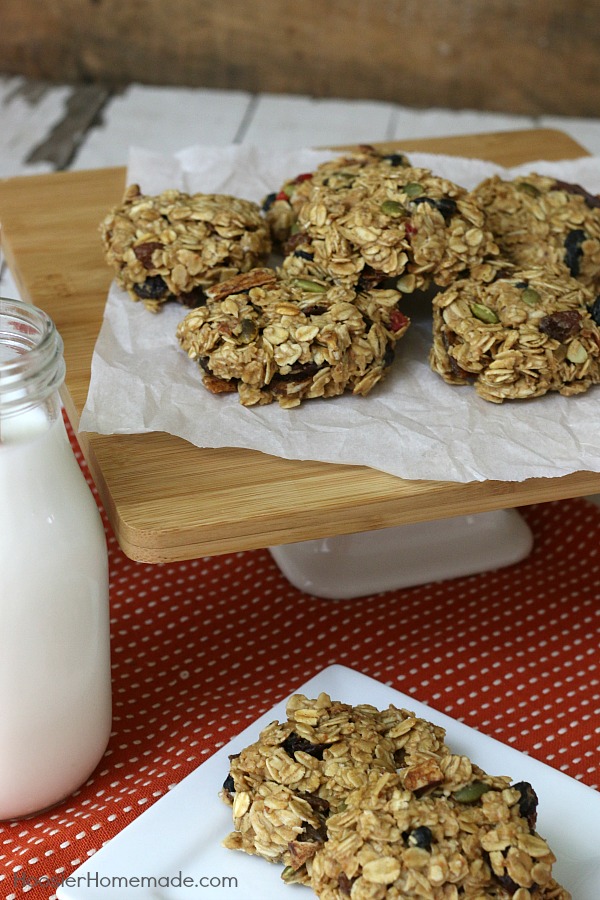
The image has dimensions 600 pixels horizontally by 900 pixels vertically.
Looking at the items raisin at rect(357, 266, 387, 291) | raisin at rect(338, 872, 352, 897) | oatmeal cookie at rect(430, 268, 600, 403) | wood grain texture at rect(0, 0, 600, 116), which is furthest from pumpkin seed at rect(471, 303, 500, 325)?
wood grain texture at rect(0, 0, 600, 116)

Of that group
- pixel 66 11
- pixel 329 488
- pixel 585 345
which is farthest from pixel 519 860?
pixel 66 11

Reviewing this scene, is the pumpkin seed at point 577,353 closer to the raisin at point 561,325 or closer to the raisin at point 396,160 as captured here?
the raisin at point 561,325

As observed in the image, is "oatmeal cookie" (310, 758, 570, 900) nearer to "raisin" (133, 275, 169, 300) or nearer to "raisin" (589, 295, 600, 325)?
"raisin" (589, 295, 600, 325)

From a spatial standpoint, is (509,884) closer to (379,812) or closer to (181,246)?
(379,812)

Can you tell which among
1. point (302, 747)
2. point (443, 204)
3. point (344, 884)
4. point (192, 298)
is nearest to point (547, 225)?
point (443, 204)

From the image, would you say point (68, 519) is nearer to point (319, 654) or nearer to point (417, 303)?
point (319, 654)

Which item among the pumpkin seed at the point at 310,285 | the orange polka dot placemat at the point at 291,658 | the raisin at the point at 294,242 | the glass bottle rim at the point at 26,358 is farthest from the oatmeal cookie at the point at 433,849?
the raisin at the point at 294,242

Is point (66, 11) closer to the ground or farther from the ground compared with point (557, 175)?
closer to the ground
